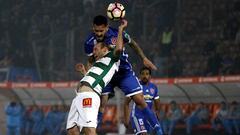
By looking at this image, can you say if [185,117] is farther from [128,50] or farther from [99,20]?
[99,20]

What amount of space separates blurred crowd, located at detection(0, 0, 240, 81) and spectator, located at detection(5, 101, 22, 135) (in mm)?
1249

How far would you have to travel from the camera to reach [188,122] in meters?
17.2

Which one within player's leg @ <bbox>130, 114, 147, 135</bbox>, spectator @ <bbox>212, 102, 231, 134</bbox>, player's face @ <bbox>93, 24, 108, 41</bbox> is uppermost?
player's face @ <bbox>93, 24, 108, 41</bbox>

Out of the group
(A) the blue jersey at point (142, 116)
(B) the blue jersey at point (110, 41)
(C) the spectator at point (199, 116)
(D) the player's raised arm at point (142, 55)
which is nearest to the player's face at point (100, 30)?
(B) the blue jersey at point (110, 41)

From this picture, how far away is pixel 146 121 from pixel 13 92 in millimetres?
10130

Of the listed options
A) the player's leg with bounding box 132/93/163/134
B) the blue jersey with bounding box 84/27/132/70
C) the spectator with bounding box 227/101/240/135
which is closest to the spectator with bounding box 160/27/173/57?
the spectator with bounding box 227/101/240/135

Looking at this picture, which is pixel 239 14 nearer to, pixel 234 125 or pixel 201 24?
pixel 201 24

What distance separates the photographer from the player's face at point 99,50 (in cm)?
909

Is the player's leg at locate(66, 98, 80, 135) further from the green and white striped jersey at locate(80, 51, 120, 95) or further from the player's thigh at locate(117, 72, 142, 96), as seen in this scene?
the player's thigh at locate(117, 72, 142, 96)

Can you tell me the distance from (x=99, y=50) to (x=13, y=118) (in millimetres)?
12686

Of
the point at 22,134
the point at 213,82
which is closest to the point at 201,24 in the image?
the point at 213,82

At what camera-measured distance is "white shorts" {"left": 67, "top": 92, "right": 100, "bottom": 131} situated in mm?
8562

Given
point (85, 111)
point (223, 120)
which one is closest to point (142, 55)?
point (85, 111)

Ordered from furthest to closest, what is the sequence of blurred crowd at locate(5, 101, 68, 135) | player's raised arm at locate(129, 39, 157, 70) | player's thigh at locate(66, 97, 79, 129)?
blurred crowd at locate(5, 101, 68, 135) < player's raised arm at locate(129, 39, 157, 70) < player's thigh at locate(66, 97, 79, 129)
